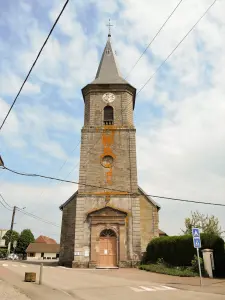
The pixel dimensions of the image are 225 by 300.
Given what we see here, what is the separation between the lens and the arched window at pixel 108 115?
1037 inches

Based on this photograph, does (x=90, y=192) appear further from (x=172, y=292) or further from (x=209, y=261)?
(x=172, y=292)

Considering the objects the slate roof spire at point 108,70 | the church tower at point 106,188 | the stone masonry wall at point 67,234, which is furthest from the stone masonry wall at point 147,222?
the slate roof spire at point 108,70

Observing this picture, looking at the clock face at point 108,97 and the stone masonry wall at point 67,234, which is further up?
the clock face at point 108,97

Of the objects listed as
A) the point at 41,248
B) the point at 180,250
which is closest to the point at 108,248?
the point at 180,250

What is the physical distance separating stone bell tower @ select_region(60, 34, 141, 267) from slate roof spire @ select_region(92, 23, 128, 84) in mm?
98

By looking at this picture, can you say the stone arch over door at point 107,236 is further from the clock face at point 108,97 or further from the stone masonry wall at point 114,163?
the clock face at point 108,97

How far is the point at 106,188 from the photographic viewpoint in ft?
71.5

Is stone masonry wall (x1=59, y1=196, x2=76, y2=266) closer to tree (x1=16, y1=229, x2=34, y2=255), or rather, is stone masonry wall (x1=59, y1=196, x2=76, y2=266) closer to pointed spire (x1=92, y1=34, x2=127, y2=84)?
pointed spire (x1=92, y1=34, x2=127, y2=84)

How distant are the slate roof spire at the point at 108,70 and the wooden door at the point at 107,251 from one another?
47.7 ft

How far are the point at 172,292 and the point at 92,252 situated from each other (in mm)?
12223

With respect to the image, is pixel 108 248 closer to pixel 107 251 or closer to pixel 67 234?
pixel 107 251

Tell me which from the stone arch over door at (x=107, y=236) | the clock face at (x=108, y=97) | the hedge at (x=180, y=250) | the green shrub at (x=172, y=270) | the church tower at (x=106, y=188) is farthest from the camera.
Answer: the clock face at (x=108, y=97)

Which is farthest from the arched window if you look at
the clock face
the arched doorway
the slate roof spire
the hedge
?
the hedge

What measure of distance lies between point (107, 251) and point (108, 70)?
58.4ft
